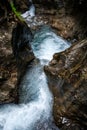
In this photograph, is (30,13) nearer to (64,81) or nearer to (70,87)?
(64,81)

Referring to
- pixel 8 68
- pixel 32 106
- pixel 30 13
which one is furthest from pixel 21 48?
pixel 30 13

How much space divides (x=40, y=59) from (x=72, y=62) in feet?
4.36

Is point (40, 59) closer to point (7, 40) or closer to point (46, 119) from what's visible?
point (7, 40)

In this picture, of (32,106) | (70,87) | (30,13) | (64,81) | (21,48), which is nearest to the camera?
(70,87)

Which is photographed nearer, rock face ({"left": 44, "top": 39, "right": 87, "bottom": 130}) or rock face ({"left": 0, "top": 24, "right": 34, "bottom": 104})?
rock face ({"left": 44, "top": 39, "right": 87, "bottom": 130})

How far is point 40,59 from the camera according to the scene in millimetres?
7480

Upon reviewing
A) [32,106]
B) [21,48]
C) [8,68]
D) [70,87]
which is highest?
[21,48]

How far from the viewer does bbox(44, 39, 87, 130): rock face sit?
18.5ft

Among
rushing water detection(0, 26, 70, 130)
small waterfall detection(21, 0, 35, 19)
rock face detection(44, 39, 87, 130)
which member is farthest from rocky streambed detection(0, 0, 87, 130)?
small waterfall detection(21, 0, 35, 19)

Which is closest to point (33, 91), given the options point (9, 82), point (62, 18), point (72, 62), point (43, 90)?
point (43, 90)

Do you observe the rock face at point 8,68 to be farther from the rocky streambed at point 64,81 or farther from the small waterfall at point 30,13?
the small waterfall at point 30,13

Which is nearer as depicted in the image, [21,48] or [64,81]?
[64,81]

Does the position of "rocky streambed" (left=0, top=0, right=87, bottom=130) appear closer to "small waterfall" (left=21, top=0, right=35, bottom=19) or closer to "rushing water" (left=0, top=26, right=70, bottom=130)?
"rushing water" (left=0, top=26, right=70, bottom=130)

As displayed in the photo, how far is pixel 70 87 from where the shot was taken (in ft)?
19.3
